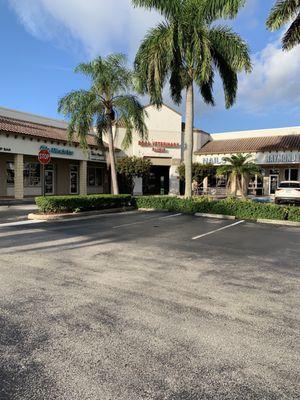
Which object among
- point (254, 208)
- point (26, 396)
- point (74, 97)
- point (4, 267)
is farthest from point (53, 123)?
point (26, 396)

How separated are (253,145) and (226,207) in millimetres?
19754

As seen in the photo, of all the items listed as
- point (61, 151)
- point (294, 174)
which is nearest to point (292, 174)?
point (294, 174)

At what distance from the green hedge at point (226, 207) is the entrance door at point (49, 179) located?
11849 millimetres

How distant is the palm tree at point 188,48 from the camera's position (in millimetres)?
18250

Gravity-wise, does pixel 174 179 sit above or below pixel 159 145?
below

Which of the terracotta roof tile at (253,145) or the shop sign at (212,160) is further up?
the terracotta roof tile at (253,145)

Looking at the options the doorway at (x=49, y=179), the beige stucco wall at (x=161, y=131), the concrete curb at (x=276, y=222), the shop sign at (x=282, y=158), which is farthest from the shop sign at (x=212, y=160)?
the concrete curb at (x=276, y=222)

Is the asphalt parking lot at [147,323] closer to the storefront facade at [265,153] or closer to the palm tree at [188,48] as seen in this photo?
the palm tree at [188,48]

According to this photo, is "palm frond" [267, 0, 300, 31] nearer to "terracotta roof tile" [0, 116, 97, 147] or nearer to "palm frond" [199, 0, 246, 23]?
"palm frond" [199, 0, 246, 23]

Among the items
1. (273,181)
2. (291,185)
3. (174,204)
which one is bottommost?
(174,204)

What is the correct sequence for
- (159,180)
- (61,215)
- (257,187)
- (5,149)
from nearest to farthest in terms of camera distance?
(61,215)
(5,149)
(257,187)
(159,180)

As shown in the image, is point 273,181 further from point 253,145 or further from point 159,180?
point 159,180

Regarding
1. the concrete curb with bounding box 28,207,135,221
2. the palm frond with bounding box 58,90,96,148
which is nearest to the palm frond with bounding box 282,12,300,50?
the palm frond with bounding box 58,90,96,148

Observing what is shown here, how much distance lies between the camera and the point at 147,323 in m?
4.53
